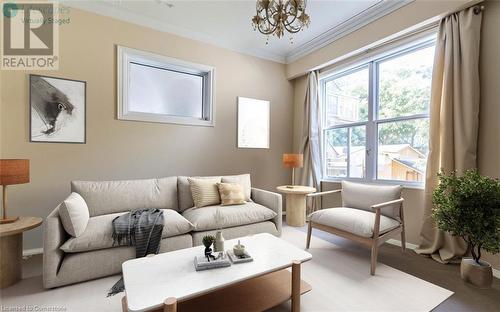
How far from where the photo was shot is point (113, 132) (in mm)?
2857

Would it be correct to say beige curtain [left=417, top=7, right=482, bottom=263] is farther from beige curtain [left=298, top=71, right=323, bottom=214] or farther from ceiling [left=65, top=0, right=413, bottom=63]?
beige curtain [left=298, top=71, right=323, bottom=214]

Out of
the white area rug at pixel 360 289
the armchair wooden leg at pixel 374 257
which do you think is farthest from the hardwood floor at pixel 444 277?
the armchair wooden leg at pixel 374 257

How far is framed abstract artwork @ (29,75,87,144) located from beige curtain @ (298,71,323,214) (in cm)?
328

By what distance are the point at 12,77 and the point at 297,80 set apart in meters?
4.04

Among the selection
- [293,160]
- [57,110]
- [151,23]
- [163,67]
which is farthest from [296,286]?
[151,23]

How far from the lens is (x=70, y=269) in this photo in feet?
5.89

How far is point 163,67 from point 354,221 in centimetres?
322

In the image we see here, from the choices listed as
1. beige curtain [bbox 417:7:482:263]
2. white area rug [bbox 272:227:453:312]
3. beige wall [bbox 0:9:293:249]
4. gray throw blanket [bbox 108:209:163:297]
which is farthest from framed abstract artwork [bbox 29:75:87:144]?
beige curtain [bbox 417:7:482:263]

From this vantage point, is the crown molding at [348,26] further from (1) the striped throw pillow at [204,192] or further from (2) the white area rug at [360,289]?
(2) the white area rug at [360,289]

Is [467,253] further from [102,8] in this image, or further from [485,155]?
[102,8]

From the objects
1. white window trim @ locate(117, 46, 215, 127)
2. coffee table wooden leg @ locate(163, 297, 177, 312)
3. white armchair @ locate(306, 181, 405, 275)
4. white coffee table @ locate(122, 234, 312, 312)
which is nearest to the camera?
coffee table wooden leg @ locate(163, 297, 177, 312)

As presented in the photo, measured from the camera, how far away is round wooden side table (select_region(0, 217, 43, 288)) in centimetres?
176

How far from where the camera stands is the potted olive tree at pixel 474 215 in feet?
5.82

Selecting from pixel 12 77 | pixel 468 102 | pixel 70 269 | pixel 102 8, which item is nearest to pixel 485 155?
pixel 468 102
